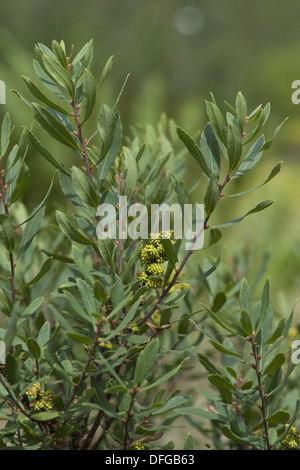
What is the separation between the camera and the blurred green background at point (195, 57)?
1.92 meters

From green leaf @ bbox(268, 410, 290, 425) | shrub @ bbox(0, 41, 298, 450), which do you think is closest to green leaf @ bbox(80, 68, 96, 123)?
shrub @ bbox(0, 41, 298, 450)

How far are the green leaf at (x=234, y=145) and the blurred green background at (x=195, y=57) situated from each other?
112 cm

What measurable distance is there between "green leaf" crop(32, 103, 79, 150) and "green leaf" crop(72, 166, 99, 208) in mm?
21

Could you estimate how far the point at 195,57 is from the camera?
469 centimetres

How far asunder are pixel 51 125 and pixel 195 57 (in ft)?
15.2

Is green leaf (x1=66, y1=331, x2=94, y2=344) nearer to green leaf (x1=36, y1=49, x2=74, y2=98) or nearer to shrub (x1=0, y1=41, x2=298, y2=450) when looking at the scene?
shrub (x1=0, y1=41, x2=298, y2=450)

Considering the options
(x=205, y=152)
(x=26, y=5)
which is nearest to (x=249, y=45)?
(x=26, y=5)

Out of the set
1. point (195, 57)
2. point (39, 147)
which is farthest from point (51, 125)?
point (195, 57)

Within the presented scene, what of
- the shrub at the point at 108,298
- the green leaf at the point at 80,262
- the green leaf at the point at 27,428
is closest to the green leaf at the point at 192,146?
the shrub at the point at 108,298

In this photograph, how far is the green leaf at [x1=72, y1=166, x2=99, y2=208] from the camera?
0.34 meters

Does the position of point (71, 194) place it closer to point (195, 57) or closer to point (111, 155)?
point (111, 155)

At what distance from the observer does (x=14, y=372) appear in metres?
0.31

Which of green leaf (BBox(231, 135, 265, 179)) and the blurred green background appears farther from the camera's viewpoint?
the blurred green background
